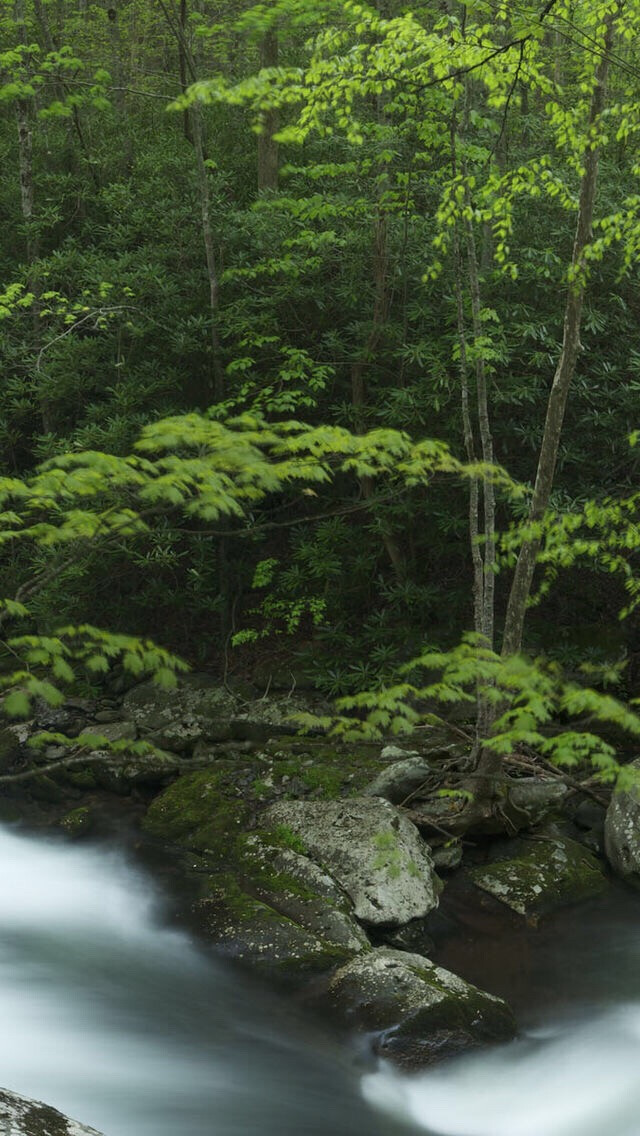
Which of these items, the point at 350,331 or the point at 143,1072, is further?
the point at 350,331

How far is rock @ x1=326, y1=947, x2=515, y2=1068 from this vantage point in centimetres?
479

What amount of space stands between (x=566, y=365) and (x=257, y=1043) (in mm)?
4462

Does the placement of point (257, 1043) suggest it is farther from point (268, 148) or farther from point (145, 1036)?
point (268, 148)

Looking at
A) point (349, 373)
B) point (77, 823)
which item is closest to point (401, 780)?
point (77, 823)

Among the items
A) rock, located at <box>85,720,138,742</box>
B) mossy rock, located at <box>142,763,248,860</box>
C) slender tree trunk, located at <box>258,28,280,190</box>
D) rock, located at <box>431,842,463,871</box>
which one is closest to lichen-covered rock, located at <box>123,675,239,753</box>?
rock, located at <box>85,720,138,742</box>

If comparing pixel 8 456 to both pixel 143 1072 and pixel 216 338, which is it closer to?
pixel 216 338

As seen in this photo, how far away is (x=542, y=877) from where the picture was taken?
21.0ft

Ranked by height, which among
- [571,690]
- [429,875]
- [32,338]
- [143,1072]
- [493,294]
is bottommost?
[143,1072]

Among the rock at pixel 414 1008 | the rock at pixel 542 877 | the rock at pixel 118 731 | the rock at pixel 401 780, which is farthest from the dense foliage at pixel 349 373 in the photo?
the rock at pixel 414 1008

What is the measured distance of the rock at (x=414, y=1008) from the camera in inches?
189

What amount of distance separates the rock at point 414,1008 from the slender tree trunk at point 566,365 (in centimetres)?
211

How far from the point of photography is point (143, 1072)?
4895mm

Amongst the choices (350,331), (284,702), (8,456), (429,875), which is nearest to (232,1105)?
(429,875)

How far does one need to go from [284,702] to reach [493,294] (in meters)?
4.42
